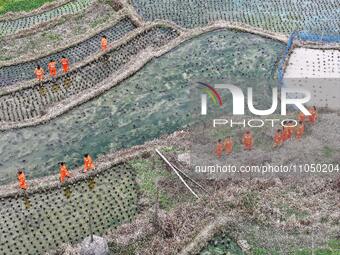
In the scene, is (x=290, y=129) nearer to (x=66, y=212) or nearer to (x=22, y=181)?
(x=66, y=212)

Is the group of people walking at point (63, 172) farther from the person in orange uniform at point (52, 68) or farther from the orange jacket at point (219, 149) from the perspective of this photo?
the person in orange uniform at point (52, 68)

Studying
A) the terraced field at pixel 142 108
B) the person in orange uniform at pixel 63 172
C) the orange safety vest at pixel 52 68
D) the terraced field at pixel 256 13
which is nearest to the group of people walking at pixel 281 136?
the terraced field at pixel 142 108

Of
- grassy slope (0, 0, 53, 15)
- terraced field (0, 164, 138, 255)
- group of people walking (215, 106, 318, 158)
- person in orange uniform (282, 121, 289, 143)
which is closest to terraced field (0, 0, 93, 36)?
grassy slope (0, 0, 53, 15)

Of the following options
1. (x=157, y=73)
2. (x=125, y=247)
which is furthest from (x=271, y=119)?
(x=125, y=247)

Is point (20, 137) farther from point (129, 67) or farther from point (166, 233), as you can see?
point (166, 233)

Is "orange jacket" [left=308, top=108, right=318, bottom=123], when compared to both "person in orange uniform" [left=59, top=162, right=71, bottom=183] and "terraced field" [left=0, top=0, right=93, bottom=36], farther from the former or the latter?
"terraced field" [left=0, top=0, right=93, bottom=36]

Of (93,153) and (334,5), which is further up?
(334,5)
